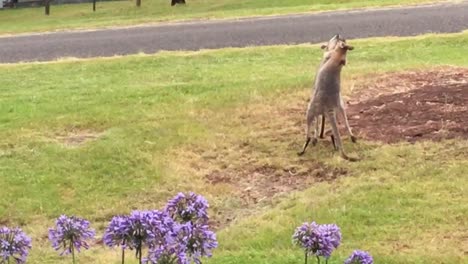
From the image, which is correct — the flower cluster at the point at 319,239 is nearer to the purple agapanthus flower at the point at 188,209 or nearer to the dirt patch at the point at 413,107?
the purple agapanthus flower at the point at 188,209

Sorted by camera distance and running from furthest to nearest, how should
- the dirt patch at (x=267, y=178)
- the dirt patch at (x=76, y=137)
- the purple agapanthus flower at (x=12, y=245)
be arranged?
the dirt patch at (x=76, y=137) → the dirt patch at (x=267, y=178) → the purple agapanthus flower at (x=12, y=245)

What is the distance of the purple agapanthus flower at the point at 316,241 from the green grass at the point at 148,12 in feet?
48.5

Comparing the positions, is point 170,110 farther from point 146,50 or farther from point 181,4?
point 181,4

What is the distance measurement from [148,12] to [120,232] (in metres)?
24.7

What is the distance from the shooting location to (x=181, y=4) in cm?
2909

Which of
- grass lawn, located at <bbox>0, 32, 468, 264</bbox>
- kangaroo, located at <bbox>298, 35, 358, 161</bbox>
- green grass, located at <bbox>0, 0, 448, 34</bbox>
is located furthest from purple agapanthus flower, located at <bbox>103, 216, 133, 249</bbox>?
green grass, located at <bbox>0, 0, 448, 34</bbox>

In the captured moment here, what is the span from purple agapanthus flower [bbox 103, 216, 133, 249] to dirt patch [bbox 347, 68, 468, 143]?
4.64m

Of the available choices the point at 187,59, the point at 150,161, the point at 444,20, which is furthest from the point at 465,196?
the point at 444,20

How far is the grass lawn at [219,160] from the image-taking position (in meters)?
5.77

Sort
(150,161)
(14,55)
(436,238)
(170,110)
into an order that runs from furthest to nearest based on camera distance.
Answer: (14,55) < (170,110) < (150,161) < (436,238)

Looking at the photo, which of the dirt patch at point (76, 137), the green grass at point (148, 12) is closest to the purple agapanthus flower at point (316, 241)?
the dirt patch at point (76, 137)

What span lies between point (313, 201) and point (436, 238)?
1.09m

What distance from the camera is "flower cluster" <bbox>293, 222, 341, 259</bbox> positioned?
142 inches

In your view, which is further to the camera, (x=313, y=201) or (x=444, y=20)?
(x=444, y=20)
